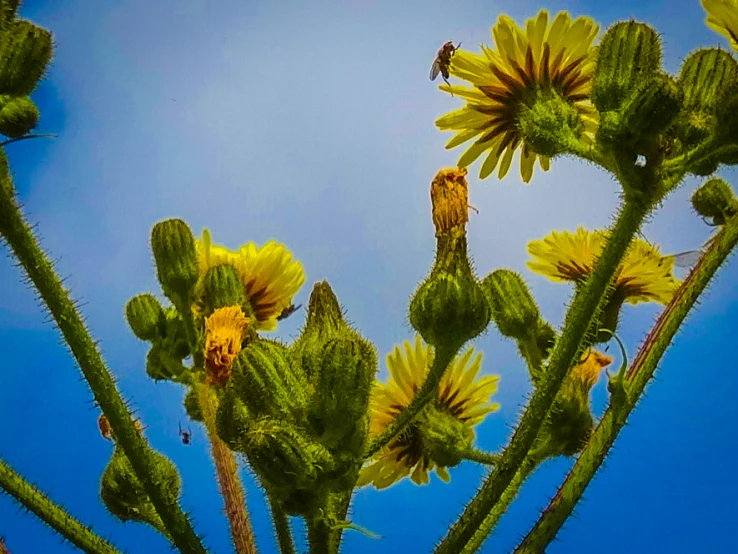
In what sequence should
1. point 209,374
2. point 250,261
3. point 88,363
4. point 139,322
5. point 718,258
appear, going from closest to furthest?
point 88,363
point 718,258
point 209,374
point 139,322
point 250,261

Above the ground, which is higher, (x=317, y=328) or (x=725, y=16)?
(x=725, y=16)

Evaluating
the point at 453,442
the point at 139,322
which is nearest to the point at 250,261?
the point at 139,322

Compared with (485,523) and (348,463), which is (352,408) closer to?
(348,463)

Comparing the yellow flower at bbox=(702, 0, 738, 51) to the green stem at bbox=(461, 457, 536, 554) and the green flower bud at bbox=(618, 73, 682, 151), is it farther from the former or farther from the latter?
the green stem at bbox=(461, 457, 536, 554)

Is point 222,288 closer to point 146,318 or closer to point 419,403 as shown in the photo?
point 146,318

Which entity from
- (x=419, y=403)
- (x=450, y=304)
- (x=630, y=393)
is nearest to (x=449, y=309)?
(x=450, y=304)
